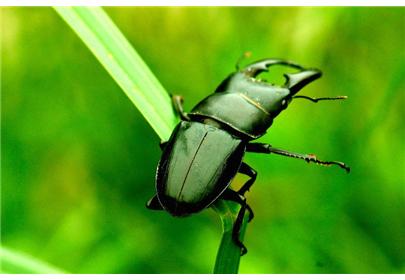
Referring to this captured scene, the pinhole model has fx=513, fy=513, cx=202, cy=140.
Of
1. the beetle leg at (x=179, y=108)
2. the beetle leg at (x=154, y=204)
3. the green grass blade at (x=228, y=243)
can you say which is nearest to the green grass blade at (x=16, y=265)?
the beetle leg at (x=154, y=204)

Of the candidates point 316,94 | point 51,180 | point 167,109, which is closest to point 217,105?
point 167,109

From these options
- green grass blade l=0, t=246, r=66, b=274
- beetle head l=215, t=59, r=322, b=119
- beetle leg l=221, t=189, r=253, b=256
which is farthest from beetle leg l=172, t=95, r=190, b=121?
green grass blade l=0, t=246, r=66, b=274

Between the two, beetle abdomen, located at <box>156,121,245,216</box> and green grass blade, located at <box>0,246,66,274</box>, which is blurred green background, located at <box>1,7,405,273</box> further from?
green grass blade, located at <box>0,246,66,274</box>

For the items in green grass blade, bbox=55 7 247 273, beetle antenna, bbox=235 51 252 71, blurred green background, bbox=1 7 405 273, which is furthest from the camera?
beetle antenna, bbox=235 51 252 71

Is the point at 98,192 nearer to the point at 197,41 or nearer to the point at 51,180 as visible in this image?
the point at 51,180

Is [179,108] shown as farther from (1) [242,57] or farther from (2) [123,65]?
(1) [242,57]
